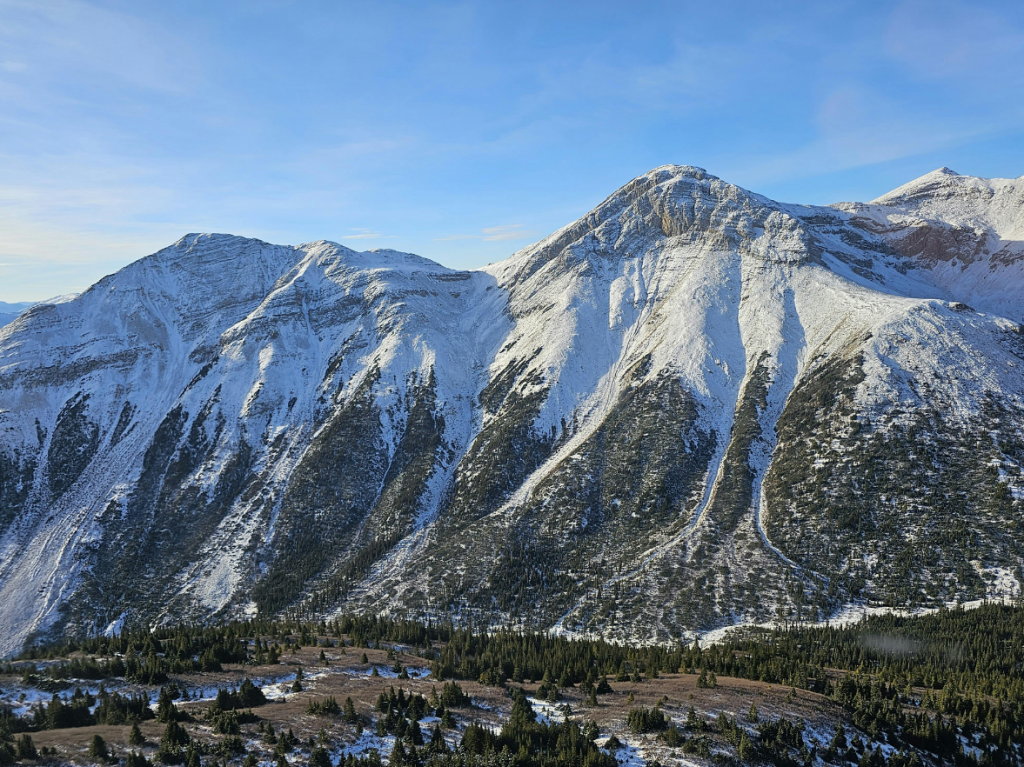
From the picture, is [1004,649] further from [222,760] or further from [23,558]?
[23,558]

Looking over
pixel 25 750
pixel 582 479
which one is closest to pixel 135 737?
pixel 25 750

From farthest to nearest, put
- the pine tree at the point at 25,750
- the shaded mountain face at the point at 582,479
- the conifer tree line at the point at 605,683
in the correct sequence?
the shaded mountain face at the point at 582,479
the conifer tree line at the point at 605,683
the pine tree at the point at 25,750

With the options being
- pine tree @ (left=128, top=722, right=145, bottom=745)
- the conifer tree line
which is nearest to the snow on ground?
the conifer tree line

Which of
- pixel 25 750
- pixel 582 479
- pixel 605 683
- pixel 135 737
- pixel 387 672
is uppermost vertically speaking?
pixel 582 479

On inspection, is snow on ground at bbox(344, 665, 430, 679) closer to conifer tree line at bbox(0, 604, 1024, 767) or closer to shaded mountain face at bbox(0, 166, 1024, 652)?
conifer tree line at bbox(0, 604, 1024, 767)

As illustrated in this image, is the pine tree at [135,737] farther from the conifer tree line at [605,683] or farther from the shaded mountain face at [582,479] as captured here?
the shaded mountain face at [582,479]

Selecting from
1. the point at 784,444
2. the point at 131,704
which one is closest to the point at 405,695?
the point at 131,704

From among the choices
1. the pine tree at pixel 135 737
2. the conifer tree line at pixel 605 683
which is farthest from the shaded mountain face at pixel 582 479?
the pine tree at pixel 135 737

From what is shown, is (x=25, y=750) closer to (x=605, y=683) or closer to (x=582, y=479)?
(x=605, y=683)
